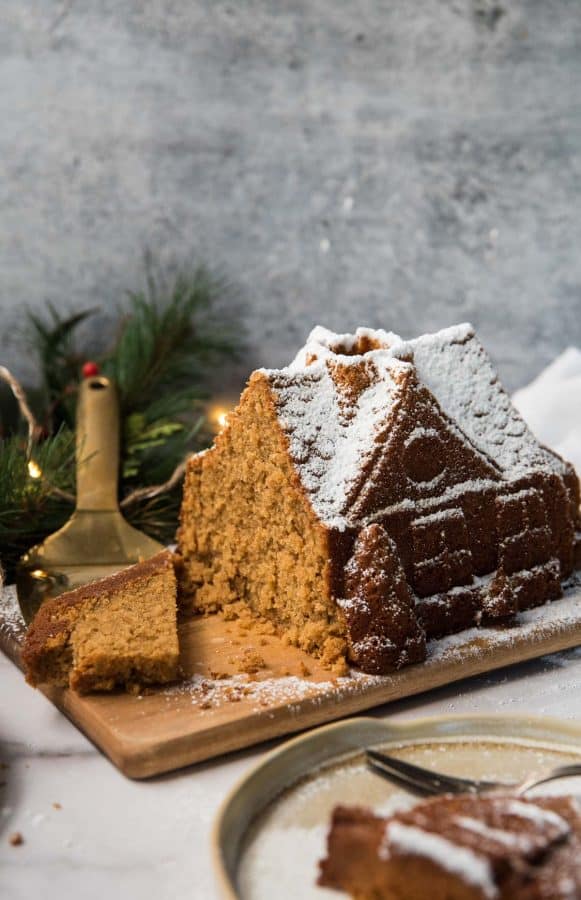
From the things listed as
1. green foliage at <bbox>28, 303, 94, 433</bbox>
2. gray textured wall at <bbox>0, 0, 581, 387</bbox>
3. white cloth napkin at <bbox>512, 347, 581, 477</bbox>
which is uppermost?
gray textured wall at <bbox>0, 0, 581, 387</bbox>

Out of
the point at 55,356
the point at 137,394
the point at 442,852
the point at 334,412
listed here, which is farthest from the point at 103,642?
the point at 55,356

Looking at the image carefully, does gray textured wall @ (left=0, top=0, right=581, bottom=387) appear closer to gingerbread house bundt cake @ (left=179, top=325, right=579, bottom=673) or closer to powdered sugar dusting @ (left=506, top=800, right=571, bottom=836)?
gingerbread house bundt cake @ (left=179, top=325, right=579, bottom=673)

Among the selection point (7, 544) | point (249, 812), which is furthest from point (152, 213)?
point (249, 812)

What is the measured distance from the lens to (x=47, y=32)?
11.5ft

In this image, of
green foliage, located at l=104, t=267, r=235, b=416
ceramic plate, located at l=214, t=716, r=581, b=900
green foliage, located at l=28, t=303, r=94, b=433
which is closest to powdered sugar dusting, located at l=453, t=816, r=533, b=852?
ceramic plate, located at l=214, t=716, r=581, b=900

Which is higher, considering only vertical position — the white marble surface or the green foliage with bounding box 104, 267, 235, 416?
the green foliage with bounding box 104, 267, 235, 416

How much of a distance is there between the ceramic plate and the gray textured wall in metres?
2.46

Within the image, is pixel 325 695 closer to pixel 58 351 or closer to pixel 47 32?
pixel 58 351

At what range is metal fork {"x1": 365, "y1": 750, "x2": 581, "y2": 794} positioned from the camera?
4.72 feet

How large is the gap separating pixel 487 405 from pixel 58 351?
6.16ft

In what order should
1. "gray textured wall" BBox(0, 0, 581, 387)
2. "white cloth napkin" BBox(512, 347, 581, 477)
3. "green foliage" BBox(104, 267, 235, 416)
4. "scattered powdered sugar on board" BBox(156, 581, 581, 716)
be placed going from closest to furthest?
"scattered powdered sugar on board" BBox(156, 581, 581, 716) → "white cloth napkin" BBox(512, 347, 581, 477) → "green foliage" BBox(104, 267, 235, 416) → "gray textured wall" BBox(0, 0, 581, 387)

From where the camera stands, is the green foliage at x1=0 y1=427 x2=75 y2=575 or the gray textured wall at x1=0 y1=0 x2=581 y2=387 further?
the gray textured wall at x1=0 y1=0 x2=581 y2=387

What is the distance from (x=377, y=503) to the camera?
199cm

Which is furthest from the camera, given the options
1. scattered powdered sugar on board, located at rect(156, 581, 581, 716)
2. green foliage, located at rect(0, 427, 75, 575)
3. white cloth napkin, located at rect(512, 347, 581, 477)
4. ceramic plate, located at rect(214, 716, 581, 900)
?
white cloth napkin, located at rect(512, 347, 581, 477)
